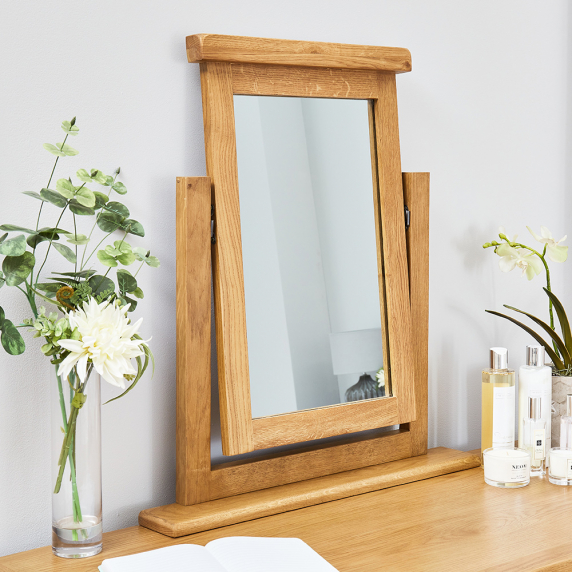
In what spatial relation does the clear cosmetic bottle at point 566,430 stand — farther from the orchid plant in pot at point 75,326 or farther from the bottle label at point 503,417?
the orchid plant in pot at point 75,326

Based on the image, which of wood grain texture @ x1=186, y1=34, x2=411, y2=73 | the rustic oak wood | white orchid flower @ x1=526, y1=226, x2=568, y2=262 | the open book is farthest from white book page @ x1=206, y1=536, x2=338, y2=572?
white orchid flower @ x1=526, y1=226, x2=568, y2=262

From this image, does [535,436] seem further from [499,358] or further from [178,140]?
[178,140]

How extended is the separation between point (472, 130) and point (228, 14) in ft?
1.76

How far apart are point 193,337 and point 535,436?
58 centimetres

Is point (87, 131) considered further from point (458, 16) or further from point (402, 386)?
point (458, 16)

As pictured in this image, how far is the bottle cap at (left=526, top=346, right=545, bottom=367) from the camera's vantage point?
→ 118 cm

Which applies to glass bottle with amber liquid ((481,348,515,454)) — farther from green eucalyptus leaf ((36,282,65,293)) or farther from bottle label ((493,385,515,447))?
green eucalyptus leaf ((36,282,65,293))

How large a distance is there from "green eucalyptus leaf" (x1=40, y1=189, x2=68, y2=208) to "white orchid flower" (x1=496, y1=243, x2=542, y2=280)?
30.7 inches

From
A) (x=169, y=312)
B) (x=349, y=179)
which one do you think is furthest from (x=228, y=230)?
(x=349, y=179)

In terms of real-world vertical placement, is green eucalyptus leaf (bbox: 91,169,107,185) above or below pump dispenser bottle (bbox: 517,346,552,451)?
above

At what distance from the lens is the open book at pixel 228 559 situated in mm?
742

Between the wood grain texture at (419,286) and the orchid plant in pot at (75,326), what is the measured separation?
48cm

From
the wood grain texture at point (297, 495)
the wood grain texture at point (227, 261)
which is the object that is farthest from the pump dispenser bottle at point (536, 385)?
the wood grain texture at point (227, 261)

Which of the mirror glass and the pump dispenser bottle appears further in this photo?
the pump dispenser bottle
